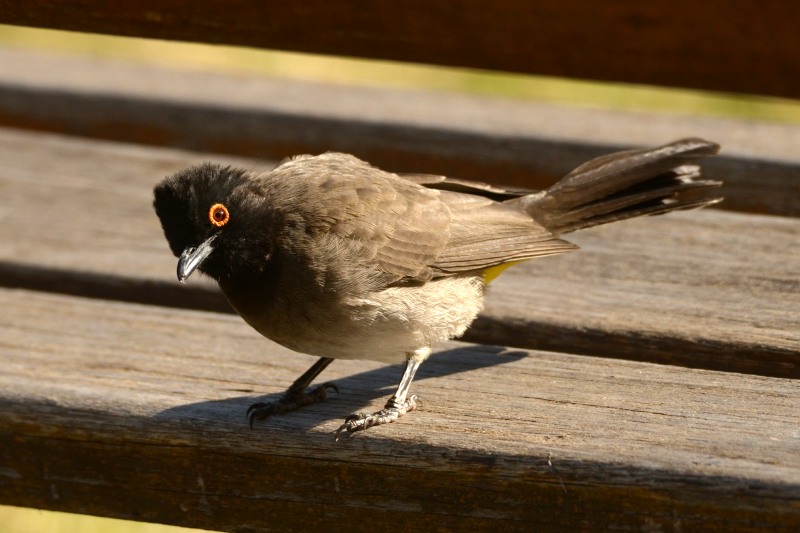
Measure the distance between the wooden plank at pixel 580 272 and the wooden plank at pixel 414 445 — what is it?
0.14 metres

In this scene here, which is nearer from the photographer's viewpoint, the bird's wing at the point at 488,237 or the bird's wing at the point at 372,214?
the bird's wing at the point at 372,214

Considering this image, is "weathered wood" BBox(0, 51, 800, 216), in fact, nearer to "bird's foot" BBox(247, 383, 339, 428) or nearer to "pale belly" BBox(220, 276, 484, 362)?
"pale belly" BBox(220, 276, 484, 362)

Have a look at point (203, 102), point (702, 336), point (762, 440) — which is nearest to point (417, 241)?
point (702, 336)

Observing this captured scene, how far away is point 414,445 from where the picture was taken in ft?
8.83

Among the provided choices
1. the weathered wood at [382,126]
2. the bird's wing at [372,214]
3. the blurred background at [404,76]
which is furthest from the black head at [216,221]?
the blurred background at [404,76]

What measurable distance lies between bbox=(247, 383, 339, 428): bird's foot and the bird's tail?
1.05m

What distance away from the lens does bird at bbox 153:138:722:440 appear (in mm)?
3439

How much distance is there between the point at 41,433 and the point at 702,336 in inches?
72.2

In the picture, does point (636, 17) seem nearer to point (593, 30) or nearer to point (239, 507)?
point (593, 30)

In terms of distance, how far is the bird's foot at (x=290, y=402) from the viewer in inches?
116

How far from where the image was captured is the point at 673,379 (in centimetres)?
304

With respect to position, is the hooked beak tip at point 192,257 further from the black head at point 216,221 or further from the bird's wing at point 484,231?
the bird's wing at point 484,231

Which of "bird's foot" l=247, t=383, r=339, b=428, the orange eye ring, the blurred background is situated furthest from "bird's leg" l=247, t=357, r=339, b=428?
the blurred background

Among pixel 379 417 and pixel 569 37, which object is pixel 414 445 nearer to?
pixel 379 417
